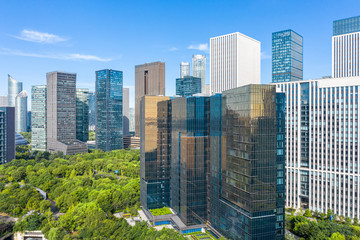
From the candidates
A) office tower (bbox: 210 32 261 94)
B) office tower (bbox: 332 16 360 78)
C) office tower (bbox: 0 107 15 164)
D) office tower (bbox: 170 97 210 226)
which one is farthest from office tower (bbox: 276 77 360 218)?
office tower (bbox: 0 107 15 164)

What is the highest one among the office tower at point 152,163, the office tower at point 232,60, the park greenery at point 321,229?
the office tower at point 232,60

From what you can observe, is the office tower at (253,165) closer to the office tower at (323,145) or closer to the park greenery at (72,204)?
the park greenery at (72,204)

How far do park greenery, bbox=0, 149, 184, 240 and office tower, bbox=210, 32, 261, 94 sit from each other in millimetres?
68164

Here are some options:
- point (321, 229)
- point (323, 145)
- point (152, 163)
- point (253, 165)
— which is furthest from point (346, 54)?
point (253, 165)

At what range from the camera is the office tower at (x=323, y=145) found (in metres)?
98.9

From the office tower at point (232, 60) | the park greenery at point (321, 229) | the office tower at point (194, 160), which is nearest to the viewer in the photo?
the park greenery at point (321, 229)

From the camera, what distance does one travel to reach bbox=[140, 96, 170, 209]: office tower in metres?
97.6

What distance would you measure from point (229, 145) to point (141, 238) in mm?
31986

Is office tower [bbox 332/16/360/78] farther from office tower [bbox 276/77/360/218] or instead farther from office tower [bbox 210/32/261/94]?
office tower [bbox 276/77/360/218]

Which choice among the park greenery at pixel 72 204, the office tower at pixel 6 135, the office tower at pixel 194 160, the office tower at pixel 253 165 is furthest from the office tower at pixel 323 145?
the office tower at pixel 6 135

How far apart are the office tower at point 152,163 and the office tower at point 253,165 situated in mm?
34965

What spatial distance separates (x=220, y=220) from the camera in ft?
240

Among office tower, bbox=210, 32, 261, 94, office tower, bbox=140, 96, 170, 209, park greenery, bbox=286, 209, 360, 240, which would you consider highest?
office tower, bbox=210, 32, 261, 94

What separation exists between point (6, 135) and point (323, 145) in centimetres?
17084
